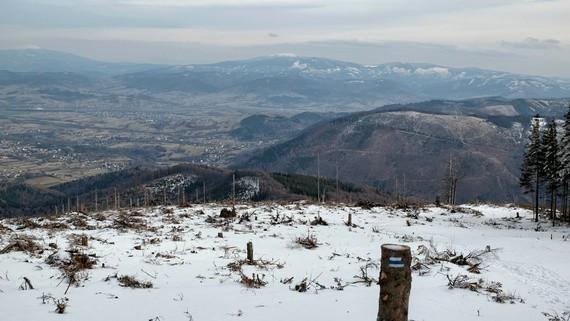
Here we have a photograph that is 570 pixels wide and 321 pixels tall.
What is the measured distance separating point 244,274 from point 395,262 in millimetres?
7373

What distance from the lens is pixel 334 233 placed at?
68.6 ft

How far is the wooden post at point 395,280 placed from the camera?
240 inches

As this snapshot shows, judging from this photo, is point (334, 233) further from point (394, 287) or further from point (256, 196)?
point (256, 196)

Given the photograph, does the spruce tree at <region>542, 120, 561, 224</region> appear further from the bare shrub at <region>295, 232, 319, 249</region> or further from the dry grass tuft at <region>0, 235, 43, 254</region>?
the dry grass tuft at <region>0, 235, 43, 254</region>

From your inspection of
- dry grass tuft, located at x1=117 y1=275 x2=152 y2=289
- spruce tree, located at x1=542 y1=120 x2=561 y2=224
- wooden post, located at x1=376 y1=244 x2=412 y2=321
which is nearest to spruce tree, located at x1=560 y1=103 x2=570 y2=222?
spruce tree, located at x1=542 y1=120 x2=561 y2=224

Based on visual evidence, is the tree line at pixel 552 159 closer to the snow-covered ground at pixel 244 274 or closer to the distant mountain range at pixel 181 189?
the snow-covered ground at pixel 244 274

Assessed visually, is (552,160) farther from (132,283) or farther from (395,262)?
(395,262)

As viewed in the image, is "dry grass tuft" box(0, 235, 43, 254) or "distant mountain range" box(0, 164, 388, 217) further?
"distant mountain range" box(0, 164, 388, 217)

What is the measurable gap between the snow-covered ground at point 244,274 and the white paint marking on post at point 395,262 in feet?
12.6

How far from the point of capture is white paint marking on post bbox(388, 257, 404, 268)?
6082 mm

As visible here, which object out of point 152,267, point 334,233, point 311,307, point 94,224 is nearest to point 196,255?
point 152,267

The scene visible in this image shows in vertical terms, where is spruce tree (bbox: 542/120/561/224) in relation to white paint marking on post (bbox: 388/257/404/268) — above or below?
below

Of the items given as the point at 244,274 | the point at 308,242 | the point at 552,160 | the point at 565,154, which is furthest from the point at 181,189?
the point at 244,274

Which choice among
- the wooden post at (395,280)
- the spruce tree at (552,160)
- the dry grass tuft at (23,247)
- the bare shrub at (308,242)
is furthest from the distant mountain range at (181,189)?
the wooden post at (395,280)
